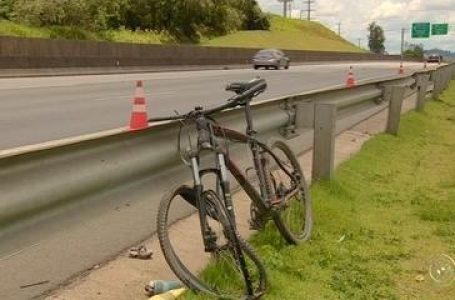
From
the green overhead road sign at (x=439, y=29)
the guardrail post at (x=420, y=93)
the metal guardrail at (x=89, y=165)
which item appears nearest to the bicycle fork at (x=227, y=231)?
the metal guardrail at (x=89, y=165)

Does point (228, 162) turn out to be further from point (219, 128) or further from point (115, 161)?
point (115, 161)

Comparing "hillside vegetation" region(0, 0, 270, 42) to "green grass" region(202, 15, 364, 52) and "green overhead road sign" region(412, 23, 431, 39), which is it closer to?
"green grass" region(202, 15, 364, 52)

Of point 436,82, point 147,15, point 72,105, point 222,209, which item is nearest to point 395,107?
point 72,105

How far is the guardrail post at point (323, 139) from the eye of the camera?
6.95 metres

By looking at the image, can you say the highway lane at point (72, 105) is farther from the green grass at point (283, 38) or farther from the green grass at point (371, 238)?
the green grass at point (283, 38)

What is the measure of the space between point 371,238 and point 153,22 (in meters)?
71.8

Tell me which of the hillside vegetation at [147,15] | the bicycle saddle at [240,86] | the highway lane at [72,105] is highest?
the hillside vegetation at [147,15]

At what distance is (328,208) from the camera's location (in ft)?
21.1

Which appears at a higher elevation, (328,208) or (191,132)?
(191,132)

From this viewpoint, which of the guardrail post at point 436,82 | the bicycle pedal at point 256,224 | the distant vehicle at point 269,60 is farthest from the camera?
the distant vehicle at point 269,60

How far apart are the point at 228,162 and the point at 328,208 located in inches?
87.4

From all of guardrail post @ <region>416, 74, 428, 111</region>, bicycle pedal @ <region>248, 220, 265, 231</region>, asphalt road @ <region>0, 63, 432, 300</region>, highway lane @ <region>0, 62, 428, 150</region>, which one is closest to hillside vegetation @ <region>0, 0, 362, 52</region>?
highway lane @ <region>0, 62, 428, 150</region>

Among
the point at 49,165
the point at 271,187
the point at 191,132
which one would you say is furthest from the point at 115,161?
the point at 271,187

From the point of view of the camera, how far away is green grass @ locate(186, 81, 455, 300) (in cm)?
464
